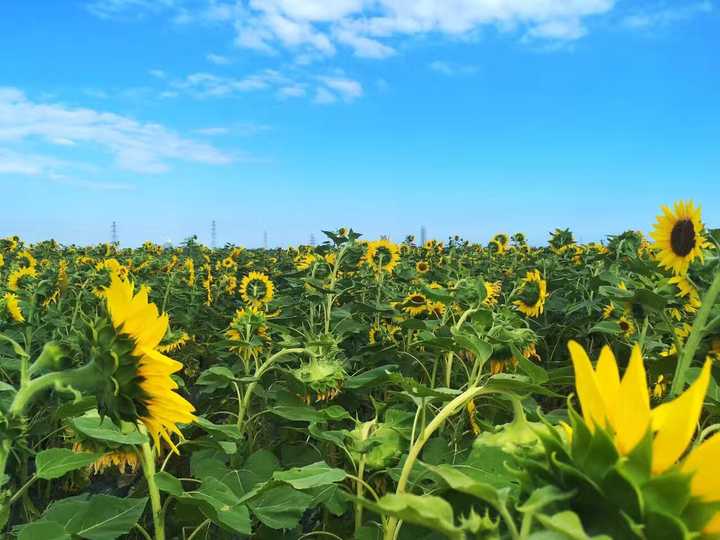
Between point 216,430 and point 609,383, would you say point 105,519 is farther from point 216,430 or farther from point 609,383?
point 609,383

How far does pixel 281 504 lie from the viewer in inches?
57.2

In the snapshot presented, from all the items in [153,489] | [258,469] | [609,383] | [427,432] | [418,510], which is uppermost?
[609,383]

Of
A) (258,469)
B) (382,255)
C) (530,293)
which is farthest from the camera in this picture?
(382,255)

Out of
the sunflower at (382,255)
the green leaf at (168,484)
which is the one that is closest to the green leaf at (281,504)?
the green leaf at (168,484)

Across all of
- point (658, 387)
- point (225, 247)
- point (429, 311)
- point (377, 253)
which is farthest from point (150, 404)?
point (225, 247)

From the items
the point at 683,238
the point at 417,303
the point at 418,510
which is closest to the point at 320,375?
the point at 417,303

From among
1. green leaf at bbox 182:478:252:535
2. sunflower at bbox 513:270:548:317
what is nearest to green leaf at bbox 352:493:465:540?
green leaf at bbox 182:478:252:535

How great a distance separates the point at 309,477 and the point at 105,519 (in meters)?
0.53

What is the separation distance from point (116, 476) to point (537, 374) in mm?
2712

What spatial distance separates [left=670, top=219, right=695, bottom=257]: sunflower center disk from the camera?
2.40 metres

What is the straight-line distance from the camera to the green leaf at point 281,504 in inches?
56.0

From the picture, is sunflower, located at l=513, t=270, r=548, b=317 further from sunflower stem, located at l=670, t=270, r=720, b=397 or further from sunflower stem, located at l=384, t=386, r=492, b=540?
sunflower stem, located at l=384, t=386, r=492, b=540

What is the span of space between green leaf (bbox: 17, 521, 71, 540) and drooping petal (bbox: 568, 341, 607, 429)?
1.09 meters

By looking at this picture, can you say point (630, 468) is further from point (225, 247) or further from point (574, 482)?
point (225, 247)
